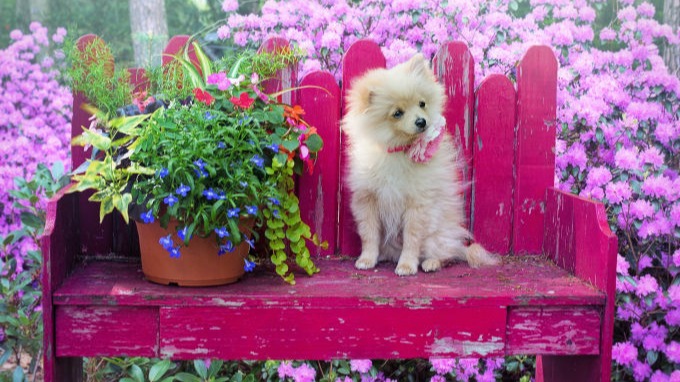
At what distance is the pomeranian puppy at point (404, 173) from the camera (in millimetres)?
2342

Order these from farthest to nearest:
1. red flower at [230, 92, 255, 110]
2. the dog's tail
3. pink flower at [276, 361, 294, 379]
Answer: pink flower at [276, 361, 294, 379] < the dog's tail < red flower at [230, 92, 255, 110]

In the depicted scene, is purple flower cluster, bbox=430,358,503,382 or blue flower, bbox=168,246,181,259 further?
purple flower cluster, bbox=430,358,503,382

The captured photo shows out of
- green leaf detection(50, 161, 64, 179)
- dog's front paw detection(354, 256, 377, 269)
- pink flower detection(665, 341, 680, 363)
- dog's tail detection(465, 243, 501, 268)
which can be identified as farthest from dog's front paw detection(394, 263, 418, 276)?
green leaf detection(50, 161, 64, 179)

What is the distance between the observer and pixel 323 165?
262 cm

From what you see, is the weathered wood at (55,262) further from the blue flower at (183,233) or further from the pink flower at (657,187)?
the pink flower at (657,187)

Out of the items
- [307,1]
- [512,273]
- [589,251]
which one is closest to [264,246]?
[512,273]

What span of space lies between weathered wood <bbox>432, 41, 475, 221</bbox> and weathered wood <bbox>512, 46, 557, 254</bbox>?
A: 0.61ft

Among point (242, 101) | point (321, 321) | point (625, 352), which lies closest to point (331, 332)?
point (321, 321)

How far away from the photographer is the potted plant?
1.97 meters

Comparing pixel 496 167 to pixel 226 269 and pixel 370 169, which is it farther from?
pixel 226 269

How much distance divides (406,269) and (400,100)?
586 mm

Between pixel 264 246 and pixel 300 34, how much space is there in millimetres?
1296

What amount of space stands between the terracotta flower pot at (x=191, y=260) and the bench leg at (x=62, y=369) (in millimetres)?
373

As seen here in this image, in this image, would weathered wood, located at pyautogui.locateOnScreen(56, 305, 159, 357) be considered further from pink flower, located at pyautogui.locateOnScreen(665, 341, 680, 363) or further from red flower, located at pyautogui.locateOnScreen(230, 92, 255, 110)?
pink flower, located at pyautogui.locateOnScreen(665, 341, 680, 363)
